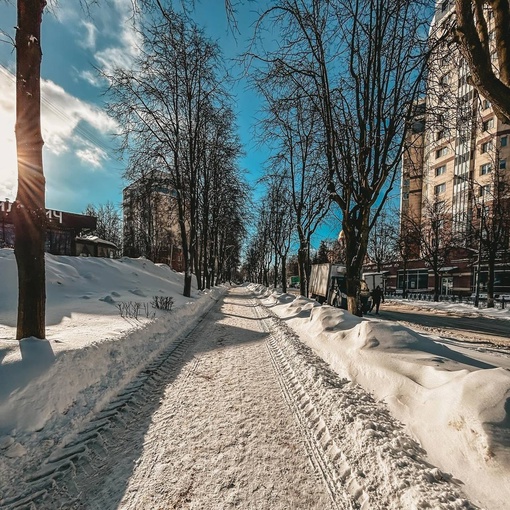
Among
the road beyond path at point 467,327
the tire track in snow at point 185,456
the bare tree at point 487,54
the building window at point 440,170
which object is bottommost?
the road beyond path at point 467,327

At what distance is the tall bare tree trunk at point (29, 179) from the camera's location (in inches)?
178

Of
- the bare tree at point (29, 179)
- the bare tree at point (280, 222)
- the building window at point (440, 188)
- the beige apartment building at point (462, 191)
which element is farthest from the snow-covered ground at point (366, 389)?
the building window at point (440, 188)

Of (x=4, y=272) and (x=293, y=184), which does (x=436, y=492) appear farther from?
(x=293, y=184)

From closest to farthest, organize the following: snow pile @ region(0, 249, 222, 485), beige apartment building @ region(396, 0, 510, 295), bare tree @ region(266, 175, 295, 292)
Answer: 1. snow pile @ region(0, 249, 222, 485)
2. beige apartment building @ region(396, 0, 510, 295)
3. bare tree @ region(266, 175, 295, 292)

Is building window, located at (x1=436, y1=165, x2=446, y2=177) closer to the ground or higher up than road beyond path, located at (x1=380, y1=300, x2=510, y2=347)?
higher up

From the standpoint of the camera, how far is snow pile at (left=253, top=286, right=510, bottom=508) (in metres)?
A: 2.16

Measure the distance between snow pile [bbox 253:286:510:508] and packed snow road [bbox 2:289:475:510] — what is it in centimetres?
16

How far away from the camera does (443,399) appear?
A: 2.76 m

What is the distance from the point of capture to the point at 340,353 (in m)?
5.37

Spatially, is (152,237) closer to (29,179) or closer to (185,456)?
(29,179)

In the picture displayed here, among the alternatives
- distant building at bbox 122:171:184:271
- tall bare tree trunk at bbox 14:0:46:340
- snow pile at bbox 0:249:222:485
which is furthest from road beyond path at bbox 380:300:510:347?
distant building at bbox 122:171:184:271

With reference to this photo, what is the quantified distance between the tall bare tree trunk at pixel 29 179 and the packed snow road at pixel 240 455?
2.06m

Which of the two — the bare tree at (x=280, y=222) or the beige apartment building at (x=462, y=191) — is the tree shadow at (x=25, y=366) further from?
the bare tree at (x=280, y=222)

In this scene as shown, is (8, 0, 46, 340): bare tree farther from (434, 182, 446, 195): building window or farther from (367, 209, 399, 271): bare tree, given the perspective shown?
(434, 182, 446, 195): building window
